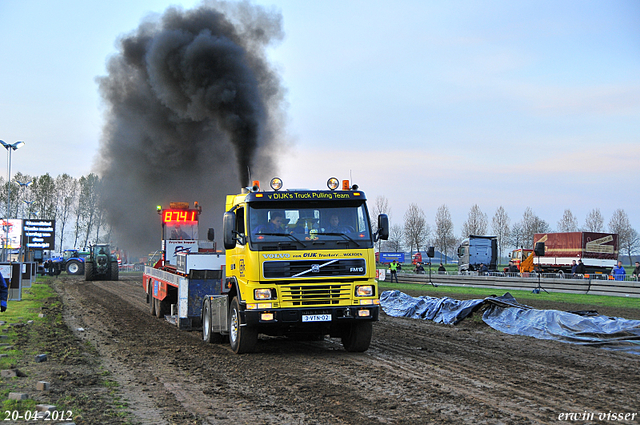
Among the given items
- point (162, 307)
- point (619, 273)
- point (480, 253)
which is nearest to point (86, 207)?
point (480, 253)

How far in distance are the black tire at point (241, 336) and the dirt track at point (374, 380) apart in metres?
0.17

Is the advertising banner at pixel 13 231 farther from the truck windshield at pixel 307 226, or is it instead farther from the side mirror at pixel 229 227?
the truck windshield at pixel 307 226

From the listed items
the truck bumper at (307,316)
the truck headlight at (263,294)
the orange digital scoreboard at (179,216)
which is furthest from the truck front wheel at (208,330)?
the orange digital scoreboard at (179,216)

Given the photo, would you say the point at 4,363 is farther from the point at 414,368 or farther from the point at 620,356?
the point at 620,356

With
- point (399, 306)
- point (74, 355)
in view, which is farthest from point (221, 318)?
point (399, 306)

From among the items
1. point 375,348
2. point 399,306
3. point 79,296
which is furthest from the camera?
point 79,296

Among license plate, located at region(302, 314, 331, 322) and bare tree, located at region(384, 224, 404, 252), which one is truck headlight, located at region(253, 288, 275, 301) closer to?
license plate, located at region(302, 314, 331, 322)

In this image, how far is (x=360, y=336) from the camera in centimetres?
1042

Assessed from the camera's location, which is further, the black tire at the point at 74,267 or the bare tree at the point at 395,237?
the bare tree at the point at 395,237

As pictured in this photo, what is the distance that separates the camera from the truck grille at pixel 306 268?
9633 mm

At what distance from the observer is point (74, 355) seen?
9.95 meters

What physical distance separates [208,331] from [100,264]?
30489mm

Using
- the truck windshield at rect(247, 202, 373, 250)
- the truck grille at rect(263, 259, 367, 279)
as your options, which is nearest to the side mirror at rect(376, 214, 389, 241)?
the truck windshield at rect(247, 202, 373, 250)

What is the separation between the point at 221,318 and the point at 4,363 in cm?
372
